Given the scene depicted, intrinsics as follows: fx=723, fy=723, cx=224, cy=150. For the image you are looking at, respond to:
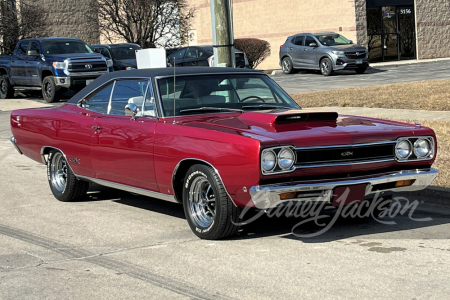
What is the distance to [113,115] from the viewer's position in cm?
757

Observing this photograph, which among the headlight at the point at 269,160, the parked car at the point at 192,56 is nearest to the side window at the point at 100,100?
the headlight at the point at 269,160

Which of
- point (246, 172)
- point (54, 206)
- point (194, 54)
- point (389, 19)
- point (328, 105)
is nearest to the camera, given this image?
point (246, 172)

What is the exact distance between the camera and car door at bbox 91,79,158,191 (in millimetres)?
6887

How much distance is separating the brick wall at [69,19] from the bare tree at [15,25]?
10692 millimetres

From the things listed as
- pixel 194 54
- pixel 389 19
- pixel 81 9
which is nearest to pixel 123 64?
pixel 194 54

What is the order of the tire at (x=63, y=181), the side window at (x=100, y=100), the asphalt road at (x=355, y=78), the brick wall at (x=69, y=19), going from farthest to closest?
the brick wall at (x=69, y=19) → the asphalt road at (x=355, y=78) → the tire at (x=63, y=181) → the side window at (x=100, y=100)

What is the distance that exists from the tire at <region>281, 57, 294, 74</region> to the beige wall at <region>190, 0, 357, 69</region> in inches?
184

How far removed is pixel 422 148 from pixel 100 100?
3.50 metres

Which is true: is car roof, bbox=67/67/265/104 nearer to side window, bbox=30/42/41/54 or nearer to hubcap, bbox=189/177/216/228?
hubcap, bbox=189/177/216/228

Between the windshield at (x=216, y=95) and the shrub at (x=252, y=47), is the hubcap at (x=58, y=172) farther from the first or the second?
the shrub at (x=252, y=47)

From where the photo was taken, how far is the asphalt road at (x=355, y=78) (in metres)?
23.0

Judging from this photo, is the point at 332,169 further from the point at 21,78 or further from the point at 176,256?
the point at 21,78

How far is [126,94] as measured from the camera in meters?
7.60

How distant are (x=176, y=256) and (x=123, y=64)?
65.4 ft
